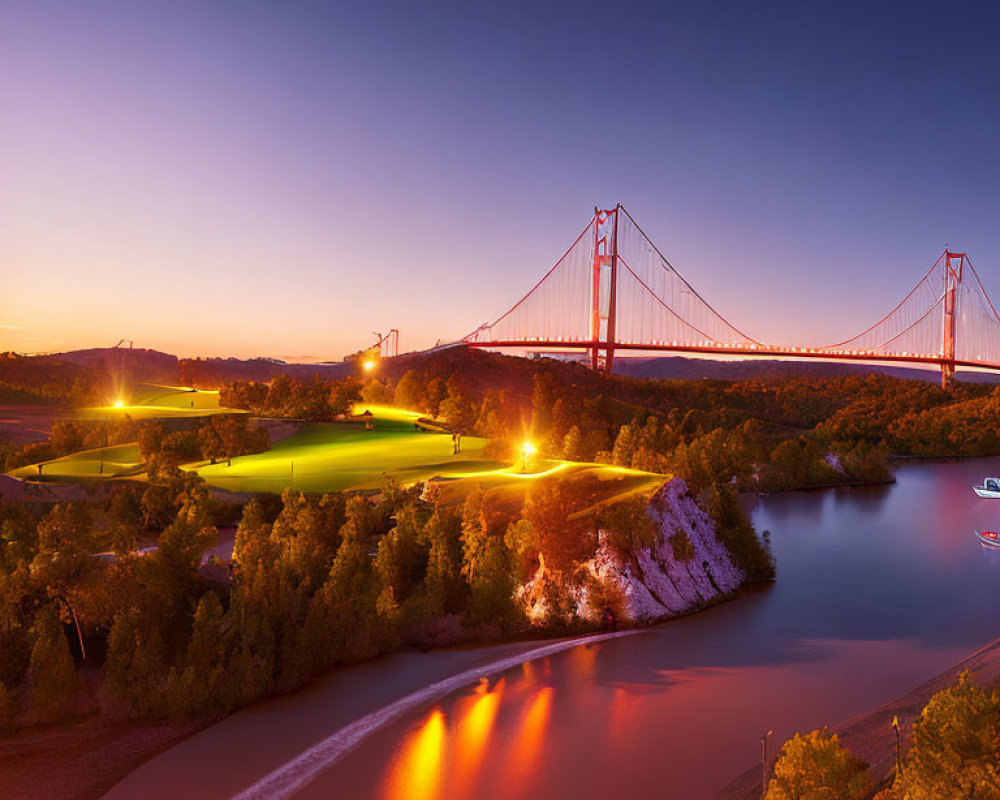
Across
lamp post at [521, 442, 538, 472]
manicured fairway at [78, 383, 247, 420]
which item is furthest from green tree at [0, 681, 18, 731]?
manicured fairway at [78, 383, 247, 420]

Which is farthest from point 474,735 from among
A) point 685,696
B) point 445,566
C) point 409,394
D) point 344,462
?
point 409,394

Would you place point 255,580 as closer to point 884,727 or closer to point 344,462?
point 884,727

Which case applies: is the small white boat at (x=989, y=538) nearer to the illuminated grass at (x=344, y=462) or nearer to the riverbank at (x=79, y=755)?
the illuminated grass at (x=344, y=462)

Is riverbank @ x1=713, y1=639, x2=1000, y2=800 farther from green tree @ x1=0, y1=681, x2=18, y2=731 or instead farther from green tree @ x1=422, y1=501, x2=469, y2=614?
green tree @ x1=0, y1=681, x2=18, y2=731

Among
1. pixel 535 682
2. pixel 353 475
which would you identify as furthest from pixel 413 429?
pixel 535 682

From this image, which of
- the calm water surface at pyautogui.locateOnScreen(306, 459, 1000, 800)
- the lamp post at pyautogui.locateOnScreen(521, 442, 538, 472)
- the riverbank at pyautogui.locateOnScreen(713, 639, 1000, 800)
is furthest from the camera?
the lamp post at pyautogui.locateOnScreen(521, 442, 538, 472)
